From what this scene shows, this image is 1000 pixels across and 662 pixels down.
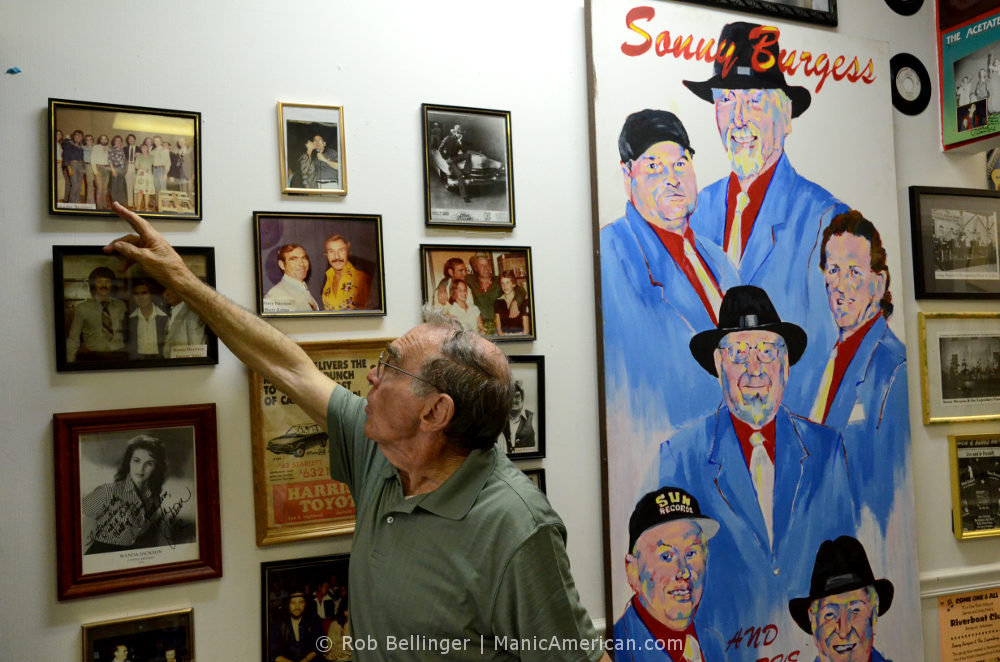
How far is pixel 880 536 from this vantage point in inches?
92.3

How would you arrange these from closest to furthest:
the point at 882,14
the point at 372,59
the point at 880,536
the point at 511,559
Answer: the point at 511,559, the point at 372,59, the point at 880,536, the point at 882,14

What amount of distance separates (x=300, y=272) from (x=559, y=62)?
35.5 inches

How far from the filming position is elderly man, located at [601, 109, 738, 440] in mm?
2088

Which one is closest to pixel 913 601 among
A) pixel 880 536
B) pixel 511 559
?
pixel 880 536

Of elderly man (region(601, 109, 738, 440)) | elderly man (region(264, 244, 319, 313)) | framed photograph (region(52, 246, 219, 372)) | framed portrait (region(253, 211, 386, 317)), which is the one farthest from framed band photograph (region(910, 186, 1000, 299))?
framed photograph (region(52, 246, 219, 372))

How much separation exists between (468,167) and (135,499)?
109 centimetres

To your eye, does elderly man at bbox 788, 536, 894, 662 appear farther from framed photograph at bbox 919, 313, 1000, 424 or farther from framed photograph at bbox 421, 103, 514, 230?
framed photograph at bbox 421, 103, 514, 230

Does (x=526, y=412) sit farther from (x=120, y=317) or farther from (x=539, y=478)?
(x=120, y=317)

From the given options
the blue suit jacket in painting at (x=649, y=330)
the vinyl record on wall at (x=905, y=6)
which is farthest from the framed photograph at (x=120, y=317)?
the vinyl record on wall at (x=905, y=6)

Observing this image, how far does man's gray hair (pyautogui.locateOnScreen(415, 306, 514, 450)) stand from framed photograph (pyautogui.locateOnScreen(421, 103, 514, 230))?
1.43ft

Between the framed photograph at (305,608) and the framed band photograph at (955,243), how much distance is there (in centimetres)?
197

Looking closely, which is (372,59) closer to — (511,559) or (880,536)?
(511,559)

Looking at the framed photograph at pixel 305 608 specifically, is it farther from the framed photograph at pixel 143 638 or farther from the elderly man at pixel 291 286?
the elderly man at pixel 291 286

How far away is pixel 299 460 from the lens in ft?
5.92
